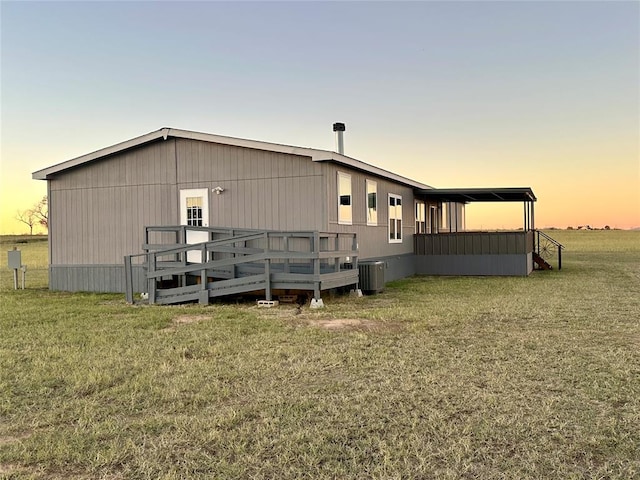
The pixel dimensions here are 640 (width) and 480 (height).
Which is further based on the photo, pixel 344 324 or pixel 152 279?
pixel 152 279

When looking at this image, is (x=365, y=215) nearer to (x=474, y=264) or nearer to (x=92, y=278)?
(x=474, y=264)

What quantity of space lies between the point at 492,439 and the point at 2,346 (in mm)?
6256

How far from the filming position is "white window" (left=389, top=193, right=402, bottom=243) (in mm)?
16609

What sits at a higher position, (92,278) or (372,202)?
(372,202)

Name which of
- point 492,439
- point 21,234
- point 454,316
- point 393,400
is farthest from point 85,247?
point 21,234

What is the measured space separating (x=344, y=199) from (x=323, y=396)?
8.68 m

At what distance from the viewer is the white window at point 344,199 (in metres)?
12.6

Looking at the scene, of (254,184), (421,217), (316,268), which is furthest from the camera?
(421,217)

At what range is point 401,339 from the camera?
695 cm

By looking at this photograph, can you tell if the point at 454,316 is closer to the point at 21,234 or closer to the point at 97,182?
the point at 97,182

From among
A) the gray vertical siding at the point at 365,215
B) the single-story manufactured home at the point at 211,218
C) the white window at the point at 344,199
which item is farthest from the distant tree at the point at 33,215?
the white window at the point at 344,199

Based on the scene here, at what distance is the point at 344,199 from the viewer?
42.4ft

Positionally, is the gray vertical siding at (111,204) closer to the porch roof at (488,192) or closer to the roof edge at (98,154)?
the roof edge at (98,154)

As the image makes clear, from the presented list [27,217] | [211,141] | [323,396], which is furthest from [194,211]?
[27,217]
